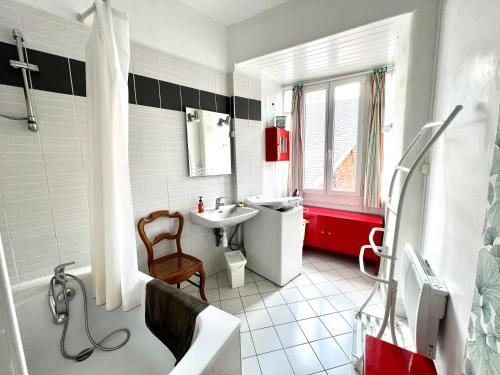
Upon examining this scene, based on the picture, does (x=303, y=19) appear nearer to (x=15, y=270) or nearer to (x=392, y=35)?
(x=392, y=35)

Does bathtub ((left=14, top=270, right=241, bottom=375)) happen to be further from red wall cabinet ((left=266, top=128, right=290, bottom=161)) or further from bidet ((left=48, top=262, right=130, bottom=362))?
red wall cabinet ((left=266, top=128, right=290, bottom=161))

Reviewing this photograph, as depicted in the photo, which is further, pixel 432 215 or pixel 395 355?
pixel 432 215

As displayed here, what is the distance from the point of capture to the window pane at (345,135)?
2.92 metres

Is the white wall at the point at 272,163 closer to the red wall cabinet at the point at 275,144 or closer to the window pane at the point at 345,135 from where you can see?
the red wall cabinet at the point at 275,144

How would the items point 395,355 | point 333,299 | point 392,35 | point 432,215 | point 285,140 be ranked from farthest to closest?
point 285,140 < point 333,299 < point 392,35 < point 432,215 < point 395,355

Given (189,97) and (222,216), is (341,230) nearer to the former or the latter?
(222,216)

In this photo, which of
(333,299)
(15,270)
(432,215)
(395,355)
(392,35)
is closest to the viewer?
(395,355)

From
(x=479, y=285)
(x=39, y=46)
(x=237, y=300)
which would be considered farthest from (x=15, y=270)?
(x=479, y=285)

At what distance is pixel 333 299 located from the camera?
215cm

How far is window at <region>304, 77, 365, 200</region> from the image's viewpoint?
293 centimetres

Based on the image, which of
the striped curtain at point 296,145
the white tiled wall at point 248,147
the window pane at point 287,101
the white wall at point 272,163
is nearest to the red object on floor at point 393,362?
the white tiled wall at point 248,147

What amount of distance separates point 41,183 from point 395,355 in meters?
2.31

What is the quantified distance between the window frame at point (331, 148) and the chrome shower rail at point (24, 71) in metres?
2.92

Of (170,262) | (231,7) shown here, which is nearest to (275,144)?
(231,7)
